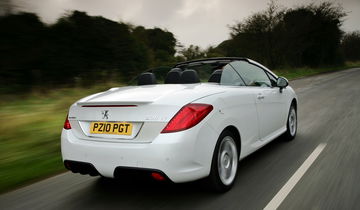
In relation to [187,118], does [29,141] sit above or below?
below

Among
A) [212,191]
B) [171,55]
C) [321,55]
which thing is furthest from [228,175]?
[321,55]

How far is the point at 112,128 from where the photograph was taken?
3355 mm

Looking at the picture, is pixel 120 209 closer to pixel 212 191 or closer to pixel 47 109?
pixel 212 191

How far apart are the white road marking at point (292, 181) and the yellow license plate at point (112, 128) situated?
1.42 meters

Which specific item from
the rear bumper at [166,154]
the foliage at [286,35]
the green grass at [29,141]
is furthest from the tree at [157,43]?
the rear bumper at [166,154]

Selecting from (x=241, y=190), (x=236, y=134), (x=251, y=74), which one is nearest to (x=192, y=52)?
(x=251, y=74)

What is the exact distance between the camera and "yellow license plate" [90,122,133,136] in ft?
10.8

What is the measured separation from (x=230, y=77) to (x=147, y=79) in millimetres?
1082

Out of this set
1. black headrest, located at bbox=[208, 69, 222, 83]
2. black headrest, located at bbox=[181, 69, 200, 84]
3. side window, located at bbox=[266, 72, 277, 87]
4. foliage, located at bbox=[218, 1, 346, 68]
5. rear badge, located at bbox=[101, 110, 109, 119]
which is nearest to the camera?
rear badge, located at bbox=[101, 110, 109, 119]

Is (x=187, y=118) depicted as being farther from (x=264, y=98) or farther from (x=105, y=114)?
(x=264, y=98)

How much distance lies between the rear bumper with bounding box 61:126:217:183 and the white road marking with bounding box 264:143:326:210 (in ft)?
2.15

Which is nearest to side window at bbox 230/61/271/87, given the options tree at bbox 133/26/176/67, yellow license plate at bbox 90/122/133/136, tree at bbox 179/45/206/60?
yellow license plate at bbox 90/122/133/136

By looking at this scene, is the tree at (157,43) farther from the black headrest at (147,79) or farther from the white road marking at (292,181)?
the white road marking at (292,181)

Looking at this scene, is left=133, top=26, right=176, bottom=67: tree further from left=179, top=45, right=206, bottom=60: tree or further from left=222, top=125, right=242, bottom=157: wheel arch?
left=222, top=125, right=242, bottom=157: wheel arch
